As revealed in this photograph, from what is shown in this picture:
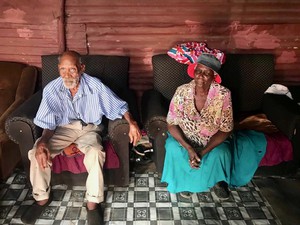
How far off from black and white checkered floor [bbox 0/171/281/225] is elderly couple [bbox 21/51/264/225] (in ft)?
0.35

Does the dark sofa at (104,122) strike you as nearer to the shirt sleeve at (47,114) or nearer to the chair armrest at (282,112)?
the shirt sleeve at (47,114)

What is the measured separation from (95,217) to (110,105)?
33.3 inches

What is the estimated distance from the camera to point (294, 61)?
3.17 meters

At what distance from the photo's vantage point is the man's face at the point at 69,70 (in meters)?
2.14

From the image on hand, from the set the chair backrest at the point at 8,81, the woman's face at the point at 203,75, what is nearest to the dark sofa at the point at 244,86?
the woman's face at the point at 203,75

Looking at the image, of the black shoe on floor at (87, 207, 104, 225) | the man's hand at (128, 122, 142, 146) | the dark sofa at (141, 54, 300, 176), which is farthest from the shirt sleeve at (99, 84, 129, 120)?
the black shoe on floor at (87, 207, 104, 225)

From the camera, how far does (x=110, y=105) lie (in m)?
2.34

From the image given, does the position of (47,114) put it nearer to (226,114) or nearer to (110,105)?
(110,105)

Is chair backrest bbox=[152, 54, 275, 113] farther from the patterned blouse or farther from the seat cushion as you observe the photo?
the seat cushion

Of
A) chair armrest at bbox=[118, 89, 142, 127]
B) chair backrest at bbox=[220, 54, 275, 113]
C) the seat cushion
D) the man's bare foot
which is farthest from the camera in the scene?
chair backrest at bbox=[220, 54, 275, 113]

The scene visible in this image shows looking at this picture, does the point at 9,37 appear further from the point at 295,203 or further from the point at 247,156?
the point at 295,203

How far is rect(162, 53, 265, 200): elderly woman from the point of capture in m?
2.21

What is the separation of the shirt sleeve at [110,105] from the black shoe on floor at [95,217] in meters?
0.71

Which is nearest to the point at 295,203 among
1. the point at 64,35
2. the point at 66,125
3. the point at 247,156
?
the point at 247,156
